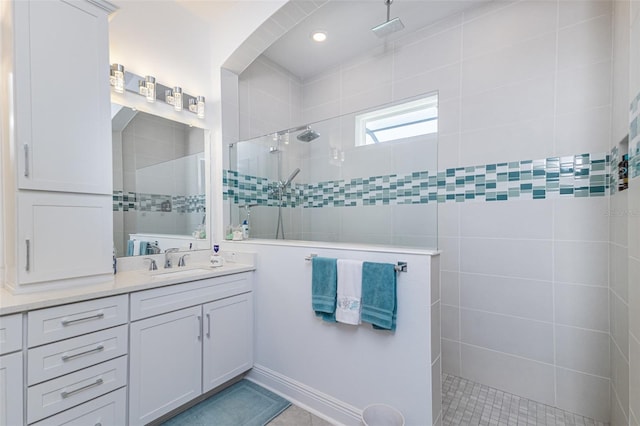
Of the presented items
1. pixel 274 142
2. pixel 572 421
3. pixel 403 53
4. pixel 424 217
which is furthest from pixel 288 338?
pixel 403 53

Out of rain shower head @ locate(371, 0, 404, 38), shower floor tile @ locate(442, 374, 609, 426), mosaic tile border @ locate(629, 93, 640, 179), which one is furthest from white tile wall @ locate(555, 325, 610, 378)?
rain shower head @ locate(371, 0, 404, 38)

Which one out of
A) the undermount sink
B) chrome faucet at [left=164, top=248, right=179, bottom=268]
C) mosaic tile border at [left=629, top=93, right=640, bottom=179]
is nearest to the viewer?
mosaic tile border at [left=629, top=93, right=640, bottom=179]

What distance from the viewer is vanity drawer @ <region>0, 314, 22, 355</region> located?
1.19 m

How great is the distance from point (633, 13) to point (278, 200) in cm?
240

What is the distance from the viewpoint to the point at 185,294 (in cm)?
183

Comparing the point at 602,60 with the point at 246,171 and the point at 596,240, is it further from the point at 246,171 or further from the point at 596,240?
the point at 246,171

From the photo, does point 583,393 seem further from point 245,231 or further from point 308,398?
point 245,231

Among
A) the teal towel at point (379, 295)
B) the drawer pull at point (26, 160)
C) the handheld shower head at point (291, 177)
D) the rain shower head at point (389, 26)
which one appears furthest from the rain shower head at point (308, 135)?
the drawer pull at point (26, 160)

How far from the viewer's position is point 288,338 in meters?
2.06

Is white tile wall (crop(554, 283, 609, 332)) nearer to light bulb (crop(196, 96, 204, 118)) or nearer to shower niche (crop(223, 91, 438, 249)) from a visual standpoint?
shower niche (crop(223, 91, 438, 249))

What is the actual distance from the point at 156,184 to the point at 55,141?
0.78m

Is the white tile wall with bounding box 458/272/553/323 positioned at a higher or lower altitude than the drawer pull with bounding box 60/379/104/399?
higher

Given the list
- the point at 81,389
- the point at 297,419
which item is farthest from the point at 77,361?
the point at 297,419

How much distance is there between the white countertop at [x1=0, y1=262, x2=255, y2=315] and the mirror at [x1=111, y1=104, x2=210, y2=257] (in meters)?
0.31
